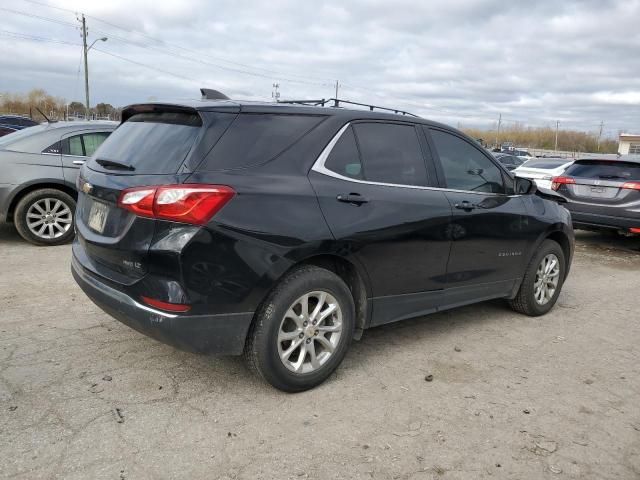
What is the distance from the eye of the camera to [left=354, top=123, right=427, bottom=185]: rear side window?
3715mm

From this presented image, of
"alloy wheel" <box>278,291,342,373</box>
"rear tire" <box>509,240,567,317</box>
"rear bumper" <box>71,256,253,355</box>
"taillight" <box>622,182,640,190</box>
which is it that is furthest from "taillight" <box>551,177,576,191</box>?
"rear bumper" <box>71,256,253,355</box>

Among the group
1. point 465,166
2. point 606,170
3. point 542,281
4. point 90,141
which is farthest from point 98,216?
point 606,170

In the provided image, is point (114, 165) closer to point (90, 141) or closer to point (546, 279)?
point (546, 279)

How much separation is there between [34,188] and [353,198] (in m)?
5.18

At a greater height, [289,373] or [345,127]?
[345,127]

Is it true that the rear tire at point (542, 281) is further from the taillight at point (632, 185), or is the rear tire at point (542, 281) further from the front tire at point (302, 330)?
the taillight at point (632, 185)

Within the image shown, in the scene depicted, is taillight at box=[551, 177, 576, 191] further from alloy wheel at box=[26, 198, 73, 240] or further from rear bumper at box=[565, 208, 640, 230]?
alloy wheel at box=[26, 198, 73, 240]

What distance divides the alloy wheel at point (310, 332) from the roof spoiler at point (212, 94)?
1.51 metres

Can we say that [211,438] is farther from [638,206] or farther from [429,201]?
[638,206]

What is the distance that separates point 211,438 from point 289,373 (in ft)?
2.01

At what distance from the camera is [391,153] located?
3.88 metres

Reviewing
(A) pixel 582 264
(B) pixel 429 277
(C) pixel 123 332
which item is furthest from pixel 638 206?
(C) pixel 123 332

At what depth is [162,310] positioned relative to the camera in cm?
296

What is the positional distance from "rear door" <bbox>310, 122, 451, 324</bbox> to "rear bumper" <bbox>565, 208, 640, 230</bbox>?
219 inches
